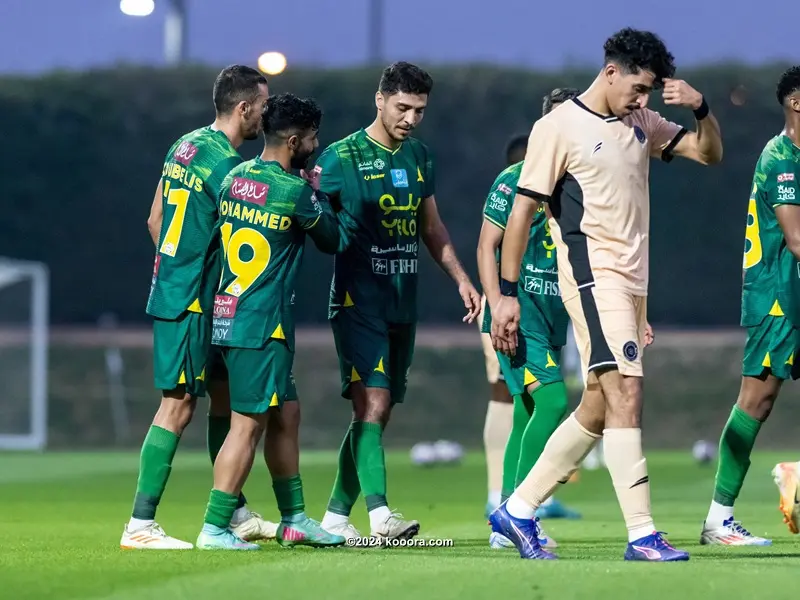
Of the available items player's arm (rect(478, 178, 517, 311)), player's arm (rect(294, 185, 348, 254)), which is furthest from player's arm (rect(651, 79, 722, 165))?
player's arm (rect(294, 185, 348, 254))

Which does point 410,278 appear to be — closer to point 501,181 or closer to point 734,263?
point 501,181

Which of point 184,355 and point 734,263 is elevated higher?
point 184,355

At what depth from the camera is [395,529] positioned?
7793 millimetres

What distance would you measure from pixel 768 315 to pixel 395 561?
2726mm

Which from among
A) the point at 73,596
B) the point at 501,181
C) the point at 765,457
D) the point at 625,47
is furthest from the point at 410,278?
the point at 765,457

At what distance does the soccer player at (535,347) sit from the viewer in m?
8.38

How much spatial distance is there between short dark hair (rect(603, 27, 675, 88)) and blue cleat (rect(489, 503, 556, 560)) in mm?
1907

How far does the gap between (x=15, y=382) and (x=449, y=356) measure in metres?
5.64

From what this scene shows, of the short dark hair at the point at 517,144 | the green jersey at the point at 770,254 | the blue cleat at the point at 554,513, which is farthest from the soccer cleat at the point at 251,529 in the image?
the short dark hair at the point at 517,144

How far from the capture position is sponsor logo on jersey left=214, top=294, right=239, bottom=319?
7.33 metres

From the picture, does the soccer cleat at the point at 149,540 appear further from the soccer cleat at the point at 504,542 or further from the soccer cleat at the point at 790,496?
the soccer cleat at the point at 790,496

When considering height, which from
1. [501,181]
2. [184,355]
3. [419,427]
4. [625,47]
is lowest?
[419,427]

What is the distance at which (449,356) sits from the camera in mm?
21156

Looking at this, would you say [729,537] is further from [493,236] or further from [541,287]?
[493,236]
